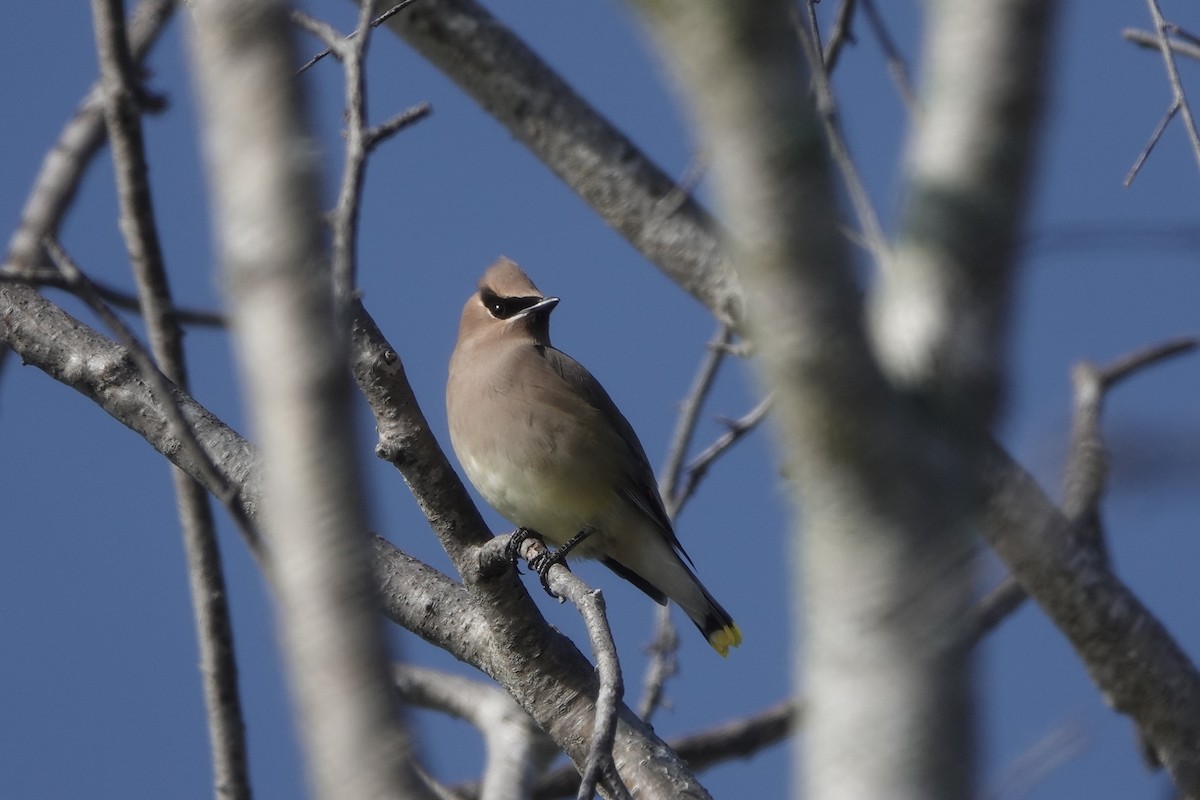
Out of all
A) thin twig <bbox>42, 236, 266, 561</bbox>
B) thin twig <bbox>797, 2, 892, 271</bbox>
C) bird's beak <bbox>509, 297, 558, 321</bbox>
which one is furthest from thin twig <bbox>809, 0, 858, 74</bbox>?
thin twig <bbox>42, 236, 266, 561</bbox>

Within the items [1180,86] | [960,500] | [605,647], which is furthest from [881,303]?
[1180,86]

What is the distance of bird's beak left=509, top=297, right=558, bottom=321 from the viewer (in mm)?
6328

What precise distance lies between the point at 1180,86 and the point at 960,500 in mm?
2494

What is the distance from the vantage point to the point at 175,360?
449 cm

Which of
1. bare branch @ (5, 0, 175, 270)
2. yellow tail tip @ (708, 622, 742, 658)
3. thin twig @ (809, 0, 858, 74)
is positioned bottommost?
yellow tail tip @ (708, 622, 742, 658)

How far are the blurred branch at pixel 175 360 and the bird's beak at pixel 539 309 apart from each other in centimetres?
192

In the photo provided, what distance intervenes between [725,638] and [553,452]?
1.24 metres

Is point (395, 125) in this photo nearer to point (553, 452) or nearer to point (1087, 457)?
point (1087, 457)

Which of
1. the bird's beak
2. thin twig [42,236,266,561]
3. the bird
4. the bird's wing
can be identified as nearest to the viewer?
thin twig [42,236,266,561]

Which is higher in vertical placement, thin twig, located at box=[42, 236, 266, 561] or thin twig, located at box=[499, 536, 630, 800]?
thin twig, located at box=[42, 236, 266, 561]

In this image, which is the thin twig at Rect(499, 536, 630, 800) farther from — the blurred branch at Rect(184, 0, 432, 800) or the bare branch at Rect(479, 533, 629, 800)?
the blurred branch at Rect(184, 0, 432, 800)

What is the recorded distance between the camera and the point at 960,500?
150 centimetres

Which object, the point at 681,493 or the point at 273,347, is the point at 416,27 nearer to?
the point at 681,493

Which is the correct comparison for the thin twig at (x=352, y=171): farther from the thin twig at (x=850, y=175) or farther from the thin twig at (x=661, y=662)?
the thin twig at (x=661, y=662)
